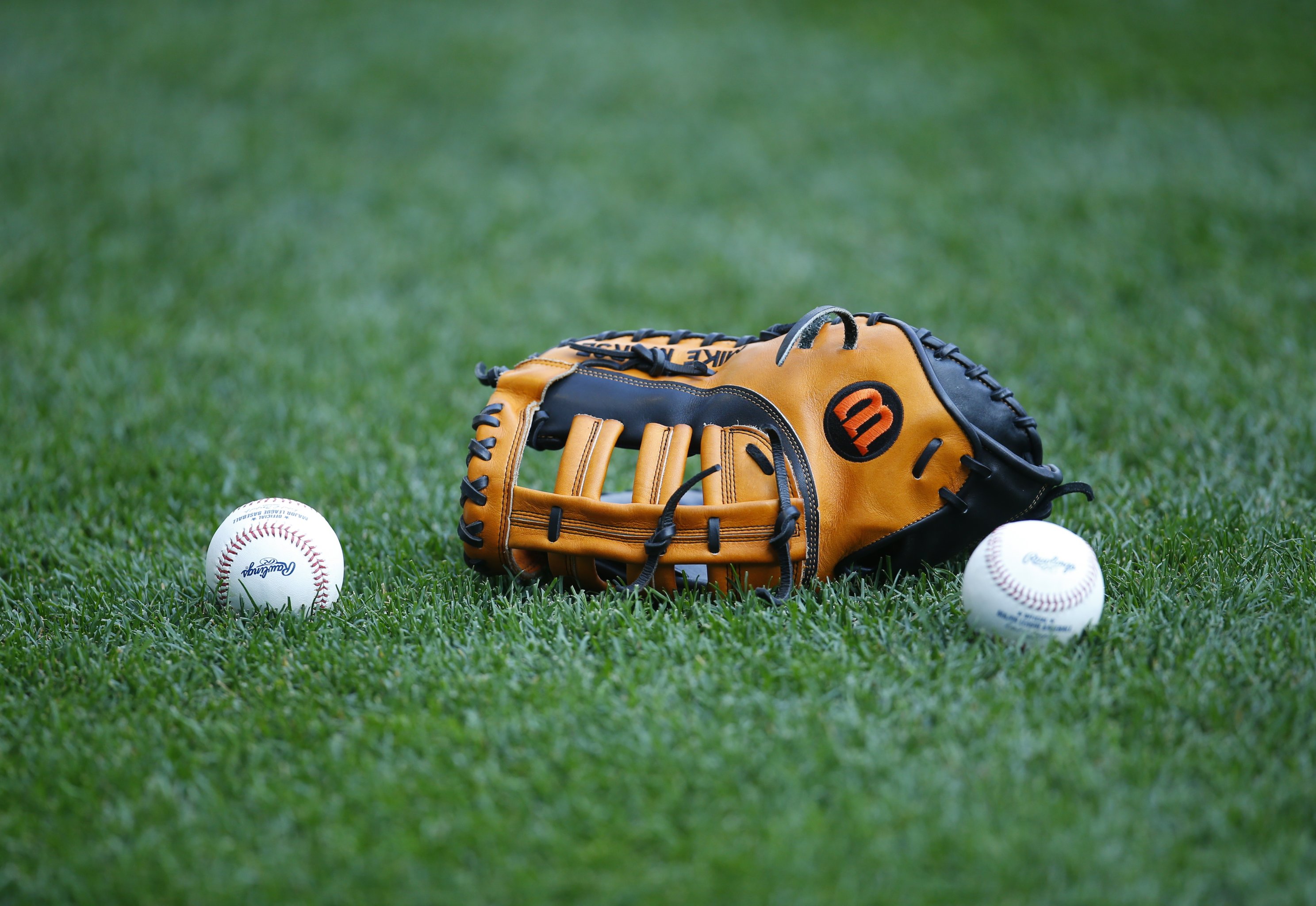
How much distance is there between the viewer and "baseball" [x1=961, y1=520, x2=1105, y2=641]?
218 centimetres

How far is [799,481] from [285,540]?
51.4 inches

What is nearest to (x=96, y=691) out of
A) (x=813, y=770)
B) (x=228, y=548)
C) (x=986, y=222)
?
(x=228, y=548)

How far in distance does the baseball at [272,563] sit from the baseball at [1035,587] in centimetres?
159

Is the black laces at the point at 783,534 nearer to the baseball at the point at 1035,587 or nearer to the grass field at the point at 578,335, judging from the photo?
the grass field at the point at 578,335

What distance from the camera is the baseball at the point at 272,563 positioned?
2457mm

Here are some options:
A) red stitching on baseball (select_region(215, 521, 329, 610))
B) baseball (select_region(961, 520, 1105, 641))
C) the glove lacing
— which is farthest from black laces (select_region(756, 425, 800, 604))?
red stitching on baseball (select_region(215, 521, 329, 610))

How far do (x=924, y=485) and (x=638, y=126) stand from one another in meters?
5.96

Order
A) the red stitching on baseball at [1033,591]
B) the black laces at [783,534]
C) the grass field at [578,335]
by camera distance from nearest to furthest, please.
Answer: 1. the grass field at [578,335]
2. the red stitching on baseball at [1033,591]
3. the black laces at [783,534]

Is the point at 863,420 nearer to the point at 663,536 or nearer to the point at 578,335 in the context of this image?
the point at 663,536

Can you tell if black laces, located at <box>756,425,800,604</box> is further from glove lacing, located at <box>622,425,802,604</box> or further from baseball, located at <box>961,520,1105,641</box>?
baseball, located at <box>961,520,1105,641</box>

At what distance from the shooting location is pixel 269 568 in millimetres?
2459

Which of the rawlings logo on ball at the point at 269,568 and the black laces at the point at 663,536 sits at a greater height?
the black laces at the point at 663,536

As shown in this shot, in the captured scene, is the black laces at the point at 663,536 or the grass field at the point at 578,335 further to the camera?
the black laces at the point at 663,536

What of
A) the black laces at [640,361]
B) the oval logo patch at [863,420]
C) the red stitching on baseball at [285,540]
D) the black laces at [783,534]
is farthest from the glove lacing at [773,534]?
the red stitching on baseball at [285,540]
